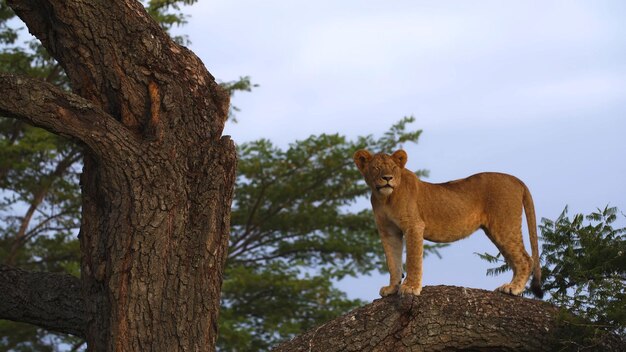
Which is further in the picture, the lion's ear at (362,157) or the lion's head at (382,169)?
the lion's ear at (362,157)

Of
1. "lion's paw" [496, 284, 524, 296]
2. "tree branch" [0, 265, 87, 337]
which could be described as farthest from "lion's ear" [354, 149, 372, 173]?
"tree branch" [0, 265, 87, 337]

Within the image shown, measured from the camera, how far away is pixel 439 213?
7156mm

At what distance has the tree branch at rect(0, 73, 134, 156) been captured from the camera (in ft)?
19.3

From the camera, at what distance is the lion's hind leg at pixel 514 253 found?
7.21 meters

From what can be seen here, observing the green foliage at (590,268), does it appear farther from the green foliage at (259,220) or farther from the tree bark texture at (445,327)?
the green foliage at (259,220)

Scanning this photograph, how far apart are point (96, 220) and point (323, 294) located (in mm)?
10540

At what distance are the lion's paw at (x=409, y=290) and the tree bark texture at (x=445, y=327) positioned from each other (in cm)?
3

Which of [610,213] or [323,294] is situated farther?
[323,294]

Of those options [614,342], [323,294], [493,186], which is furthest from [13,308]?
[323,294]

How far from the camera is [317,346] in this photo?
640 cm

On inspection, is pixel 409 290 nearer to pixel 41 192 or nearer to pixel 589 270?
pixel 589 270

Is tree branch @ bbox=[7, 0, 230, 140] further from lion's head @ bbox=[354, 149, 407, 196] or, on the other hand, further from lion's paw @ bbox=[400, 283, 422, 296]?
lion's paw @ bbox=[400, 283, 422, 296]

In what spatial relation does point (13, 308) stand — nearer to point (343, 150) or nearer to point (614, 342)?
point (614, 342)

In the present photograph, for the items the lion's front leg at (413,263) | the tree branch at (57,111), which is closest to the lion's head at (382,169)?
the lion's front leg at (413,263)
